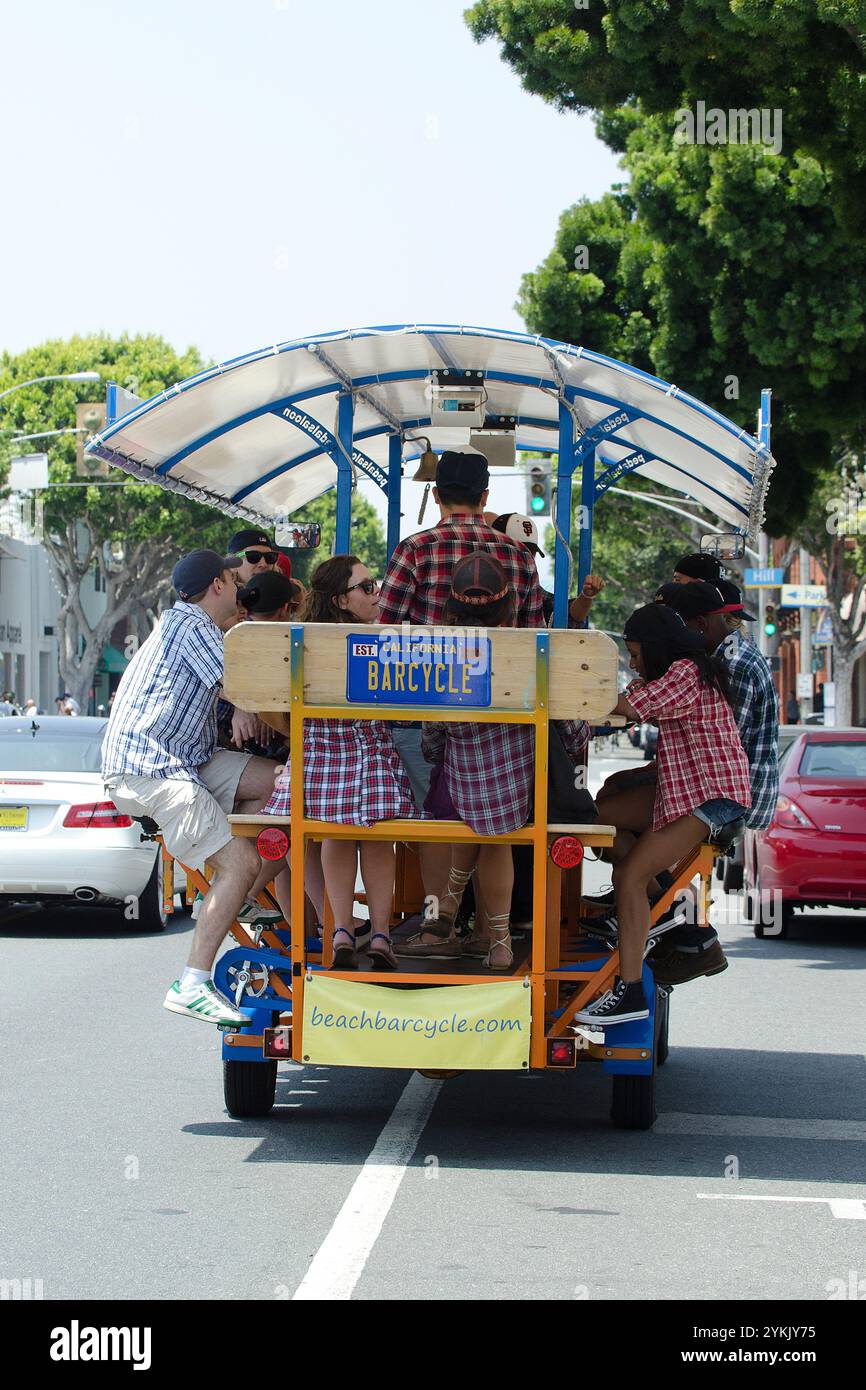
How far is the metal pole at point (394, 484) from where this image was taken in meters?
11.0

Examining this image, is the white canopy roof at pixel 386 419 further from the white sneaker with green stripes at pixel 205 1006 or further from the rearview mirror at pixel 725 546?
the white sneaker with green stripes at pixel 205 1006

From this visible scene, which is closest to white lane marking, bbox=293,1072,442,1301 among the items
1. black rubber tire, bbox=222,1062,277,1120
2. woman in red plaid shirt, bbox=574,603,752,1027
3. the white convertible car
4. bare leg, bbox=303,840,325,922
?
black rubber tire, bbox=222,1062,277,1120

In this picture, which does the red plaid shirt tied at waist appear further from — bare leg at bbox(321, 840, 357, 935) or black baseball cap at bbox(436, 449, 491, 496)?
bare leg at bbox(321, 840, 357, 935)

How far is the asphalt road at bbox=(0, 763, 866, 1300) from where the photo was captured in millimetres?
5469

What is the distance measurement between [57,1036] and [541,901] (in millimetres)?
3923

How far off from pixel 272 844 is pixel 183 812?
0.60m

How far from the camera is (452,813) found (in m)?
7.44

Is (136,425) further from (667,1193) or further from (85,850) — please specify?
(85,850)

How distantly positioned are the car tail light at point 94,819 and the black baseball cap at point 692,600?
23.5 feet

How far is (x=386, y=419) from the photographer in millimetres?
10602

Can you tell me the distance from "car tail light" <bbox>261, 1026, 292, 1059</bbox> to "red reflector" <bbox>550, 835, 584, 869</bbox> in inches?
46.0

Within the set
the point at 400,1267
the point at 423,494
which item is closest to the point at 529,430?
the point at 423,494

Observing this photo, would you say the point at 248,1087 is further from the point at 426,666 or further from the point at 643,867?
the point at 426,666

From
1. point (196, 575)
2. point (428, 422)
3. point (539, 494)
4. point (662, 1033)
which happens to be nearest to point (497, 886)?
point (196, 575)
